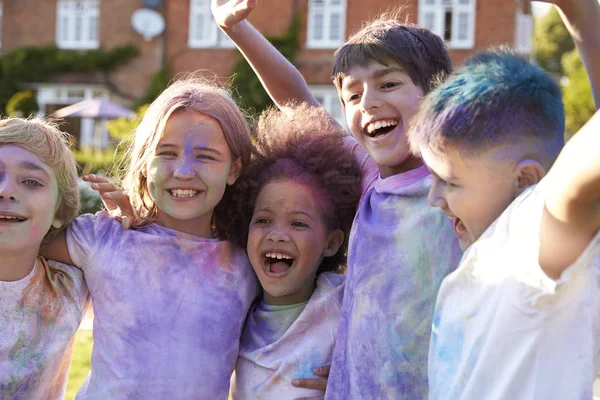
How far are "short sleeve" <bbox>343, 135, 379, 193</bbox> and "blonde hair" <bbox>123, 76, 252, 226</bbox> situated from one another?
1.31 ft

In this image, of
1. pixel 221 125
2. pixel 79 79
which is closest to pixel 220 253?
pixel 221 125

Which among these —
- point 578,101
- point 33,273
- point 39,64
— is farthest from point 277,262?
point 578,101

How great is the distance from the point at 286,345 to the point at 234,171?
0.70m

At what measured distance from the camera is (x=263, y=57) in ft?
9.80

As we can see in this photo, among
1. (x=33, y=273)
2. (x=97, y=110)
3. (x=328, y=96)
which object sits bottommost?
(x=97, y=110)

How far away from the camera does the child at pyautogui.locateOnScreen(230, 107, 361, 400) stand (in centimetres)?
257

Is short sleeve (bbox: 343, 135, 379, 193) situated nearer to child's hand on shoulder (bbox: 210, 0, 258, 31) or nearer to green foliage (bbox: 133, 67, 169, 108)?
child's hand on shoulder (bbox: 210, 0, 258, 31)

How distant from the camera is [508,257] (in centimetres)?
166

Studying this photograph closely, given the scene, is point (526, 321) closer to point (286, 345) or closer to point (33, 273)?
point (286, 345)

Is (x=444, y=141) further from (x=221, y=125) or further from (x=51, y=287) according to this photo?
(x=51, y=287)

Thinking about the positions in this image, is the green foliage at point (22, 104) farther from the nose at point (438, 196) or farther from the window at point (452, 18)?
the nose at point (438, 196)

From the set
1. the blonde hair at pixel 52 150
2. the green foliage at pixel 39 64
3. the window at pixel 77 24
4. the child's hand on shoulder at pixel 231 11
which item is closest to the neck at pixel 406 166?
the child's hand on shoulder at pixel 231 11

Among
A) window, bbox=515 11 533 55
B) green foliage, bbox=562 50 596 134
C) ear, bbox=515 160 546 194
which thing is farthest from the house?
ear, bbox=515 160 546 194

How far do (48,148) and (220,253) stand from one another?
718 millimetres
